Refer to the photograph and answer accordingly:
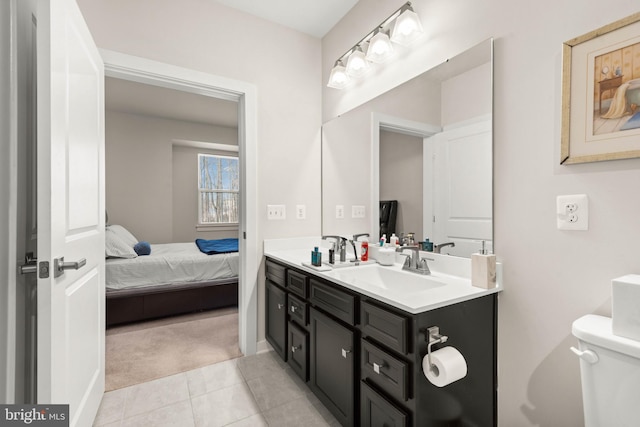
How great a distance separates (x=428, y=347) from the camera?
1.03 meters

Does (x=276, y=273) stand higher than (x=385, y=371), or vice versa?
(x=276, y=273)

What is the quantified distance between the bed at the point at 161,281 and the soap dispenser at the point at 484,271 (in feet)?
8.86

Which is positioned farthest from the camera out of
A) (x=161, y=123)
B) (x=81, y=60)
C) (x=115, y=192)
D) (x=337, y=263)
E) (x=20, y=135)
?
(x=161, y=123)

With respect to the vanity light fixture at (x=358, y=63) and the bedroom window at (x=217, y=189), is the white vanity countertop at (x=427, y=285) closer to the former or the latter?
the vanity light fixture at (x=358, y=63)

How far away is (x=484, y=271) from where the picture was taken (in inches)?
48.7

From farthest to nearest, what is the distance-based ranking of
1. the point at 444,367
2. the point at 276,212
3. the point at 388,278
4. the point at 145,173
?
the point at 145,173
the point at 276,212
the point at 388,278
the point at 444,367

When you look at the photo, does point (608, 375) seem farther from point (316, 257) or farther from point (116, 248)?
point (116, 248)

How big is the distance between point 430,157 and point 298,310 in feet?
3.93

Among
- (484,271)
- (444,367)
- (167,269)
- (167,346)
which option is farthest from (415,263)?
(167,269)

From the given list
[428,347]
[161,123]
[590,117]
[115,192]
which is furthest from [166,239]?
[590,117]

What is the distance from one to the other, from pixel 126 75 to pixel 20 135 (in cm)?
98

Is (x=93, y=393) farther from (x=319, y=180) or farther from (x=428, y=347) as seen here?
(x=319, y=180)

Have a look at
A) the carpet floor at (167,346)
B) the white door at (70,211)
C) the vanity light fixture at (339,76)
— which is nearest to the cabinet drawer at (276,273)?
the carpet floor at (167,346)

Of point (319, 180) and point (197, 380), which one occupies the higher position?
point (319, 180)
